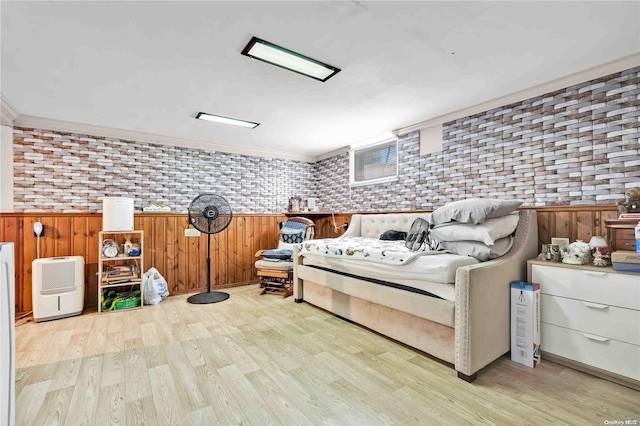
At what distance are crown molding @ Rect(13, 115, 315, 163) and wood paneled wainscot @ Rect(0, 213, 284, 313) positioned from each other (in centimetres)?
105

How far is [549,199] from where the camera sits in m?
2.65

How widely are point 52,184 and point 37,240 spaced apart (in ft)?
2.26

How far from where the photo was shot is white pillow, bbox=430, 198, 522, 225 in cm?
229

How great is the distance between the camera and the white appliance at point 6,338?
108 centimetres

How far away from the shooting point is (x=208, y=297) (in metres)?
3.89

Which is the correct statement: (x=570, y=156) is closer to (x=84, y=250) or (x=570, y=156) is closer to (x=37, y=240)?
(x=84, y=250)

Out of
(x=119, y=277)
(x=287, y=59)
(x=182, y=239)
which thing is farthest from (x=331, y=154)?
(x=119, y=277)

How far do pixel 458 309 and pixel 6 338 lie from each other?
7.49ft

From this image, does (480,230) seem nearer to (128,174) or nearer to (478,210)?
(478,210)

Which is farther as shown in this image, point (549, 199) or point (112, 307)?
point (112, 307)

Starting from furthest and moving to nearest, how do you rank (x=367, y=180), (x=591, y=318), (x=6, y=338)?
(x=367, y=180) → (x=591, y=318) → (x=6, y=338)

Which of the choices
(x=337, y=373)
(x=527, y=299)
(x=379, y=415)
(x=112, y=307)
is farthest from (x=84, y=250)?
(x=527, y=299)

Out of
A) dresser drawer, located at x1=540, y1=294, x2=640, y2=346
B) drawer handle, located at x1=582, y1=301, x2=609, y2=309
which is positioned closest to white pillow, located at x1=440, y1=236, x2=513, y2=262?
dresser drawer, located at x1=540, y1=294, x2=640, y2=346

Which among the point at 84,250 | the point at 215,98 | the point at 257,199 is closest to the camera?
the point at 215,98
